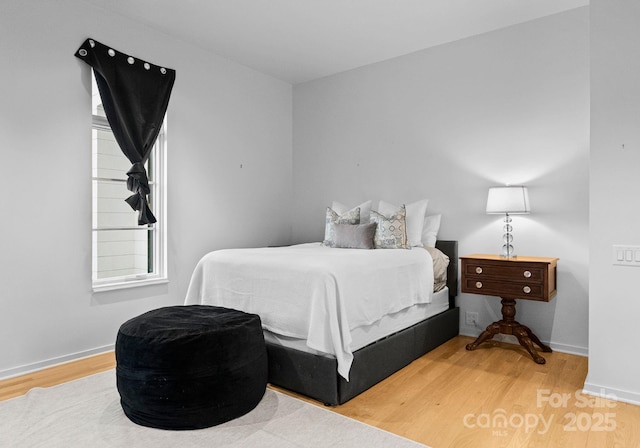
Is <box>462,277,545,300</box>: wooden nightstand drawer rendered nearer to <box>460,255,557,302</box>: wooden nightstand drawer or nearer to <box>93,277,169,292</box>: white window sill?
<box>460,255,557,302</box>: wooden nightstand drawer

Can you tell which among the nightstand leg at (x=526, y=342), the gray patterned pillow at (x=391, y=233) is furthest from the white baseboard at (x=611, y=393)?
the gray patterned pillow at (x=391, y=233)

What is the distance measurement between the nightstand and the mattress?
34cm

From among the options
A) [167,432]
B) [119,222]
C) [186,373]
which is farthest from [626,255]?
[119,222]

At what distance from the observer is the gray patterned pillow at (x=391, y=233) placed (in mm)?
3529

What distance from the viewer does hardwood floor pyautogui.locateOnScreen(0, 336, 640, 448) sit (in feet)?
6.73

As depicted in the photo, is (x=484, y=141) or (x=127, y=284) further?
(x=484, y=141)

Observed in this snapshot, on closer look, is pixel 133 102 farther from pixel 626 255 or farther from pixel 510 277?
pixel 626 255

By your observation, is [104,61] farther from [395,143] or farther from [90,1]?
[395,143]

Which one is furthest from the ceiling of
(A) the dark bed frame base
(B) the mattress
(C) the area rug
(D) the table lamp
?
(C) the area rug

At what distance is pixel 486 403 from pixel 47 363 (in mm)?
3064

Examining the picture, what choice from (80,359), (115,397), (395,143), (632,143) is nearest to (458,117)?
(395,143)

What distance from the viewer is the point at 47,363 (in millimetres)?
3082

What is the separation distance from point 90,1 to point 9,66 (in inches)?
33.0

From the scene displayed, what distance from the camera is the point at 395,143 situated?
4391mm
